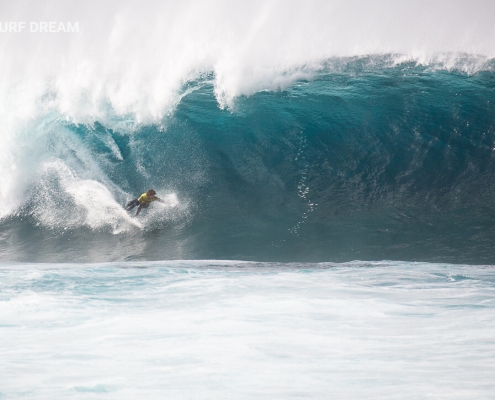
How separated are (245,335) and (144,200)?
5.19 m

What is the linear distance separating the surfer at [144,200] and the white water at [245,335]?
2680 mm

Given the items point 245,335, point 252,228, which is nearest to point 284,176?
point 252,228

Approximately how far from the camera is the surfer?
888cm

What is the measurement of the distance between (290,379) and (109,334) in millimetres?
1634

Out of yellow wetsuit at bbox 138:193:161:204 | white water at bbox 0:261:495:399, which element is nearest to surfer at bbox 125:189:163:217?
yellow wetsuit at bbox 138:193:161:204

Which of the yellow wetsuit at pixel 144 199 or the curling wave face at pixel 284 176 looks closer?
the curling wave face at pixel 284 176

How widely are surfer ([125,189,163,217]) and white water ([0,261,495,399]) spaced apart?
2680 mm

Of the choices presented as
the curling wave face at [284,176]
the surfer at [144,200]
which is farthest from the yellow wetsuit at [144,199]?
the curling wave face at [284,176]

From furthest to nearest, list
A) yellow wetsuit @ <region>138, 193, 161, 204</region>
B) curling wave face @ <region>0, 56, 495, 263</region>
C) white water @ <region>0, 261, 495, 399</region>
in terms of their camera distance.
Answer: yellow wetsuit @ <region>138, 193, 161, 204</region> → curling wave face @ <region>0, 56, 495, 263</region> → white water @ <region>0, 261, 495, 399</region>

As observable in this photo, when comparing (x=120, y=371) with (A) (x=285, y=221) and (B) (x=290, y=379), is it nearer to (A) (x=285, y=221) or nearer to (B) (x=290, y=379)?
(B) (x=290, y=379)

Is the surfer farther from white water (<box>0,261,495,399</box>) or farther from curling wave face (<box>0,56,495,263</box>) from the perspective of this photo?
white water (<box>0,261,495,399</box>)

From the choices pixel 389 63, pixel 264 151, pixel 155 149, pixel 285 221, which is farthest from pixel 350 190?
pixel 389 63

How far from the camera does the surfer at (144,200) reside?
29.1 feet

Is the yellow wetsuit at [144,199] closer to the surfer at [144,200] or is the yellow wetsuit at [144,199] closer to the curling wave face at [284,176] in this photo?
the surfer at [144,200]
